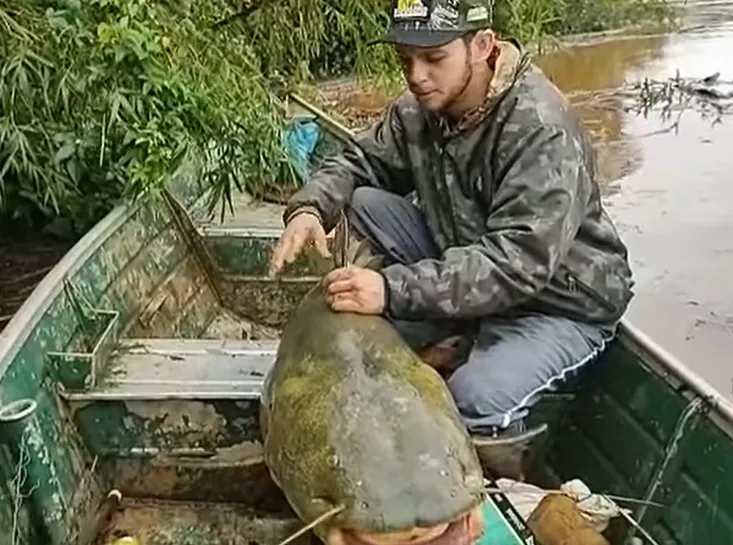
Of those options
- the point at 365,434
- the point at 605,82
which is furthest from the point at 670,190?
the point at 365,434

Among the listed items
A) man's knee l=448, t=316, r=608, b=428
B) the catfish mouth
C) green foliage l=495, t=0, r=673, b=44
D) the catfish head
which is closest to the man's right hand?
man's knee l=448, t=316, r=608, b=428

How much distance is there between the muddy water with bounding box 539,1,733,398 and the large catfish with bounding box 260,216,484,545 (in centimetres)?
294

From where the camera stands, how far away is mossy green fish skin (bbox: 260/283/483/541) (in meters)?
2.26

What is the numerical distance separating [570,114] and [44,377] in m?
1.53

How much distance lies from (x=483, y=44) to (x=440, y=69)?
0.14 metres

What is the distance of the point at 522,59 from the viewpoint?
3.30m

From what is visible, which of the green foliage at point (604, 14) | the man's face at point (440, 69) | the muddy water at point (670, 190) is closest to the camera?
the man's face at point (440, 69)

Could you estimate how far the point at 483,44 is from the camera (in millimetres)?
3193

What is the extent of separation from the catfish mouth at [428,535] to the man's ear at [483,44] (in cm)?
130

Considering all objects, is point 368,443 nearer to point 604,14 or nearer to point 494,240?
point 494,240

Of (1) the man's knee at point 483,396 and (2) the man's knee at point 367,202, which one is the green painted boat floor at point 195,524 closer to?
(1) the man's knee at point 483,396

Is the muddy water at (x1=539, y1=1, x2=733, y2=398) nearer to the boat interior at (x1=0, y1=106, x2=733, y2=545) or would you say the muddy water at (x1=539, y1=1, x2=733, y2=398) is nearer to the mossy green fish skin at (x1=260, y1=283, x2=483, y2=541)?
the boat interior at (x1=0, y1=106, x2=733, y2=545)

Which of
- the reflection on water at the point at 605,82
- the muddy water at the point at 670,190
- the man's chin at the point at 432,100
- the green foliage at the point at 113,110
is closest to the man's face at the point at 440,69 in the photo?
the man's chin at the point at 432,100

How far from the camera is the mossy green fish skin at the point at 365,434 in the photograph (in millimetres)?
2262
